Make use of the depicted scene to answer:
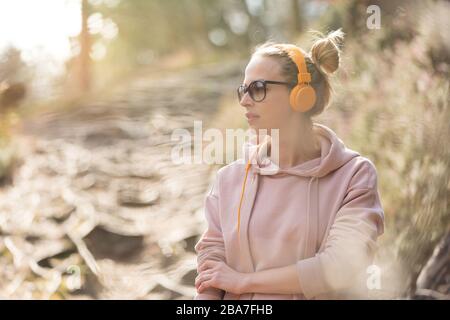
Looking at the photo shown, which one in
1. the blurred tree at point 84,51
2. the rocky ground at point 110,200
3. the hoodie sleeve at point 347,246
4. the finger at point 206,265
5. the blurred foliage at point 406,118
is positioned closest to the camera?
the hoodie sleeve at point 347,246

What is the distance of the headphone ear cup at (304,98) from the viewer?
1.29m

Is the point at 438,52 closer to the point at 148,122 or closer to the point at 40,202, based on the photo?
the point at 148,122

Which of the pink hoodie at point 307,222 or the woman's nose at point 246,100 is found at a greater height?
the woman's nose at point 246,100

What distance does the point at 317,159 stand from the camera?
4.33ft

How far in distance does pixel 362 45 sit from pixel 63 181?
2083 mm

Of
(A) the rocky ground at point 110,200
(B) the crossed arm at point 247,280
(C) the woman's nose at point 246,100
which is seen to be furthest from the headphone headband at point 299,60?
(A) the rocky ground at point 110,200

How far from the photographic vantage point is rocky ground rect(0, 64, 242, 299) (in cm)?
303

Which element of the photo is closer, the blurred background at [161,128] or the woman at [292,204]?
the woman at [292,204]

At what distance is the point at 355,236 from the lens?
3.93 feet

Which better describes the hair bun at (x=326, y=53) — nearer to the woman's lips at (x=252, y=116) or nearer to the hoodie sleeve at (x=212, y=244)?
the woman's lips at (x=252, y=116)

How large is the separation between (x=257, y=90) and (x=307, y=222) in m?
0.31

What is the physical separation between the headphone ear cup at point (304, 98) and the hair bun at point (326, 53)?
0.06m

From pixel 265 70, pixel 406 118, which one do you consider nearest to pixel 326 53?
pixel 265 70
